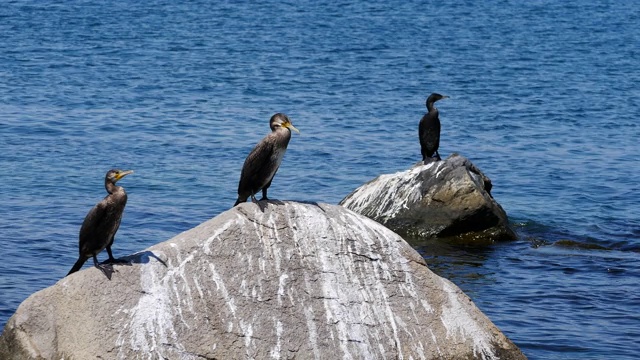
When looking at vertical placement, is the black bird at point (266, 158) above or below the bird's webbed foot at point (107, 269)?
above

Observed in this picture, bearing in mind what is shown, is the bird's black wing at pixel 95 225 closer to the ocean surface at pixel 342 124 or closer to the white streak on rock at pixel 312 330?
the white streak on rock at pixel 312 330

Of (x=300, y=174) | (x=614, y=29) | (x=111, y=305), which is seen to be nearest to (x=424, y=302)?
(x=111, y=305)

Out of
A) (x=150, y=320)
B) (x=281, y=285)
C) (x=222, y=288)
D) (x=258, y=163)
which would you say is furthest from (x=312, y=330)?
(x=258, y=163)

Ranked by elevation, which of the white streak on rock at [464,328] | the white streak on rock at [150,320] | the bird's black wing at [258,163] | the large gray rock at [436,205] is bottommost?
the large gray rock at [436,205]

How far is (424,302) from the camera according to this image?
28.8 feet

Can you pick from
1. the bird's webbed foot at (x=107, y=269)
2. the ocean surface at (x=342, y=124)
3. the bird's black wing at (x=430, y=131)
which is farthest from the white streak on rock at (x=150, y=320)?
the bird's black wing at (x=430, y=131)

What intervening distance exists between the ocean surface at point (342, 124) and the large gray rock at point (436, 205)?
365mm

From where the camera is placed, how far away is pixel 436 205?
14734 millimetres

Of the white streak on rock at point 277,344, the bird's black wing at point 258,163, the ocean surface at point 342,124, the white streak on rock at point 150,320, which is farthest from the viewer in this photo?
Answer: the ocean surface at point 342,124

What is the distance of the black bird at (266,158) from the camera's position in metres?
9.19

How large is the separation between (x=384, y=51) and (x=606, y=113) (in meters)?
8.53

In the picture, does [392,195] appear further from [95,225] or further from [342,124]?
[342,124]

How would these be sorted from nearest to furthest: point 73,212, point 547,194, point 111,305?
point 111,305 → point 73,212 → point 547,194

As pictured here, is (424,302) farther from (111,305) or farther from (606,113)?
(606,113)
